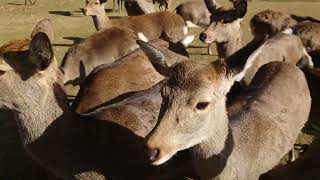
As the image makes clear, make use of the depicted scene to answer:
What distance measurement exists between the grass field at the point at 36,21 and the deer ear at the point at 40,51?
253cm

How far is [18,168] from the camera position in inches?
277

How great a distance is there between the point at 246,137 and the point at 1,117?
5568 millimetres

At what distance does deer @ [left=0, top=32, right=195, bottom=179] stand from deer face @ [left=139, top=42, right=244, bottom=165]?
0.95 m

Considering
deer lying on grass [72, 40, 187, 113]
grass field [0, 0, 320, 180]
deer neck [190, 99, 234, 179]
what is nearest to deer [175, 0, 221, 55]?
grass field [0, 0, 320, 180]

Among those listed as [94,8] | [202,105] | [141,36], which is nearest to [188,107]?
[202,105]

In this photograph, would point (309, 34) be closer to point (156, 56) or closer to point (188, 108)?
point (156, 56)

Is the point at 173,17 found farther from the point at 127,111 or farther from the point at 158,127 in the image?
the point at 158,127

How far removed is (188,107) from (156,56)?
67 cm

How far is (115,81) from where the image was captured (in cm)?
681

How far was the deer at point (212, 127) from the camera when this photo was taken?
4012mm

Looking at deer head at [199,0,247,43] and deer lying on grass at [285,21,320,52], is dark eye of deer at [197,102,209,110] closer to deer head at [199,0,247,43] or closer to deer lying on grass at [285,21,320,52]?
deer head at [199,0,247,43]

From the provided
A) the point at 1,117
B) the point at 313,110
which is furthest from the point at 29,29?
the point at 313,110

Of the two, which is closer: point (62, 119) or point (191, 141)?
point (191, 141)

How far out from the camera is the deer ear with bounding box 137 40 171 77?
4328 mm
